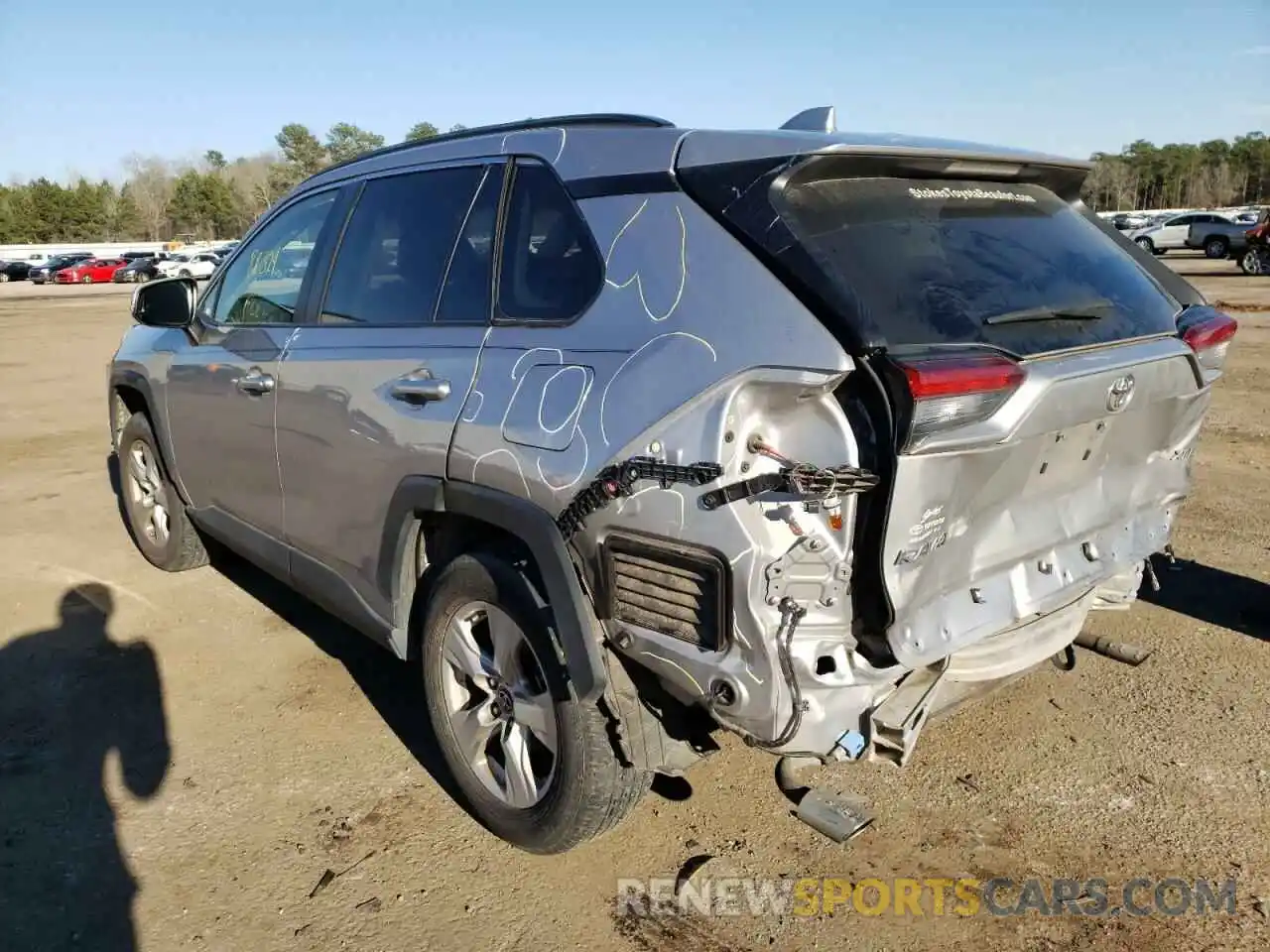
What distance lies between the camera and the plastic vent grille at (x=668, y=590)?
2221 millimetres

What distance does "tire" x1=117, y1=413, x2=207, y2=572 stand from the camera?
5.12m

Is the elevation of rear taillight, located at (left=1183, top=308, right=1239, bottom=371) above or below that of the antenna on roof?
below

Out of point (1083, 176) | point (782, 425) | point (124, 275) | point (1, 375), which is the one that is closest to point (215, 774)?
point (782, 425)

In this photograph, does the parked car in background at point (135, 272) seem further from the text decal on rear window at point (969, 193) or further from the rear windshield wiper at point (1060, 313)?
the rear windshield wiper at point (1060, 313)

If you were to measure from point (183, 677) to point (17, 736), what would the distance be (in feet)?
2.13

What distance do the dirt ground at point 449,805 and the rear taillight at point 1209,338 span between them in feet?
4.61

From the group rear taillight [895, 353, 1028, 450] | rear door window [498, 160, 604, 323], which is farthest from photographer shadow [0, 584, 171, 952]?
rear taillight [895, 353, 1028, 450]

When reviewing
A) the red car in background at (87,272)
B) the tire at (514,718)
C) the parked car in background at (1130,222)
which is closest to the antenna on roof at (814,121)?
the tire at (514,718)

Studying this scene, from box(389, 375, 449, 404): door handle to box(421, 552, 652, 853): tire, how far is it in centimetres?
50

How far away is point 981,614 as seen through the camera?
245 cm

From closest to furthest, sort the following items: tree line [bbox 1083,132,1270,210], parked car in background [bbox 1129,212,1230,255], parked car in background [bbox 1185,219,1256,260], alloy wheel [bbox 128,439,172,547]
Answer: alloy wheel [bbox 128,439,172,547] < parked car in background [bbox 1185,219,1256,260] < parked car in background [bbox 1129,212,1230,255] < tree line [bbox 1083,132,1270,210]

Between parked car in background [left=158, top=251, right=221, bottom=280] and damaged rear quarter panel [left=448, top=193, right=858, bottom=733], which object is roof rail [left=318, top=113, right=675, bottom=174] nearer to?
damaged rear quarter panel [left=448, top=193, right=858, bottom=733]

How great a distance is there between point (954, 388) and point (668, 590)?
0.80 meters

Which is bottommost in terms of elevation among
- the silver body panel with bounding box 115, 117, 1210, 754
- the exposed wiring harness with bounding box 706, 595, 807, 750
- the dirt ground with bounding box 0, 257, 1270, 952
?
the dirt ground with bounding box 0, 257, 1270, 952
